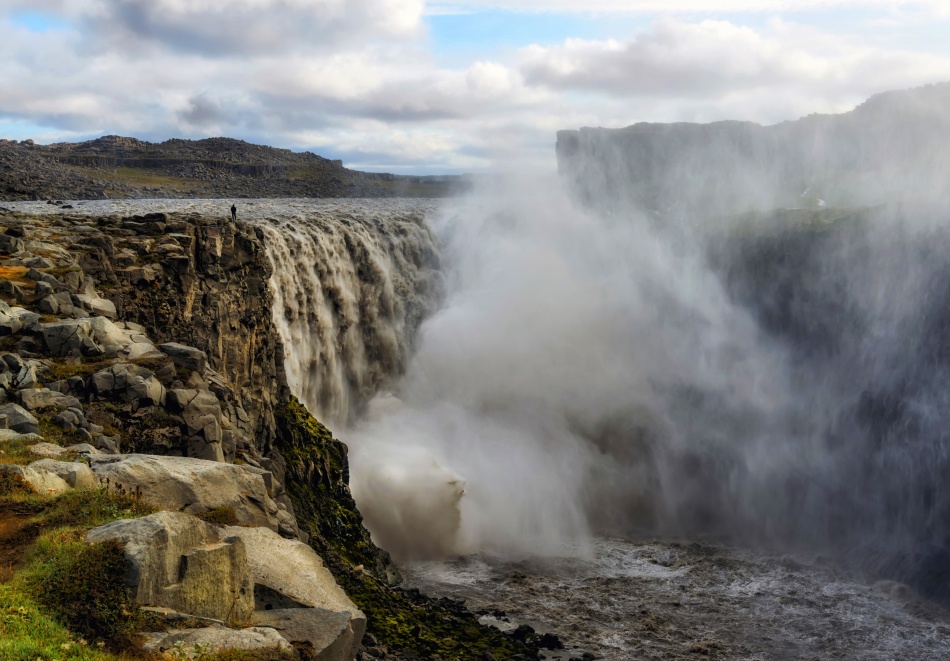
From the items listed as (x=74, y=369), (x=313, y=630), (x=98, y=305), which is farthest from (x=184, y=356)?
(x=313, y=630)

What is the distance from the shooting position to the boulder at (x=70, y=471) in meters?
16.8

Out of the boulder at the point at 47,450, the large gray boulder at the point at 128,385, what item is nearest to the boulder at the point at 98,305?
A: the large gray boulder at the point at 128,385

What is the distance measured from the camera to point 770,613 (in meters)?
39.3

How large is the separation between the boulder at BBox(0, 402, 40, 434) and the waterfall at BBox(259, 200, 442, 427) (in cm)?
2487

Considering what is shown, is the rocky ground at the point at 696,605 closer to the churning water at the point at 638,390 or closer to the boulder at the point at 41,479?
the churning water at the point at 638,390

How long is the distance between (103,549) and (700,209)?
82.3 m

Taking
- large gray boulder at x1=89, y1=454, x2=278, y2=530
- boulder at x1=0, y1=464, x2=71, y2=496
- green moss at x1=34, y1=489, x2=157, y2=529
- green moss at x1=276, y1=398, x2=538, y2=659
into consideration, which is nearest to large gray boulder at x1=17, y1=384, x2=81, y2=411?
large gray boulder at x1=89, y1=454, x2=278, y2=530

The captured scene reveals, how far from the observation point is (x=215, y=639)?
43.0ft

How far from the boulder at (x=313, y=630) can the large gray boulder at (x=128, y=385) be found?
32.2 ft

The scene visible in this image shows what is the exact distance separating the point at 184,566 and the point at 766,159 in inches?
3720

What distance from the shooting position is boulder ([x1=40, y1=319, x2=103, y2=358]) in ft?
77.5

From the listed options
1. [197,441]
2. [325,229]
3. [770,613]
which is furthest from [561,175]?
[197,441]

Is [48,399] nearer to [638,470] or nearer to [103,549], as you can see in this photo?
[103,549]

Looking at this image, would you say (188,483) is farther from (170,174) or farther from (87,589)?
(170,174)
